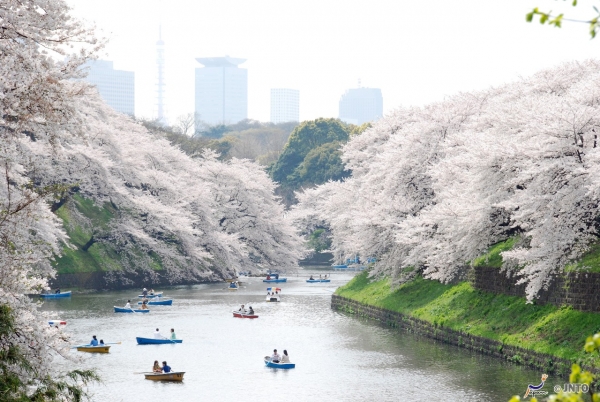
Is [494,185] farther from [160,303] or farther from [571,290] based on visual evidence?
[160,303]

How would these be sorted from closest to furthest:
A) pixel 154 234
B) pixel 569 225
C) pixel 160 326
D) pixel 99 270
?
pixel 569 225, pixel 160 326, pixel 99 270, pixel 154 234

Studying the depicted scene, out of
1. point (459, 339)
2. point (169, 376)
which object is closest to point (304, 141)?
point (459, 339)

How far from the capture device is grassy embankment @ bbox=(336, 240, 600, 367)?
28812mm

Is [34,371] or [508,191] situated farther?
[508,191]

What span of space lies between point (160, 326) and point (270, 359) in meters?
12.4

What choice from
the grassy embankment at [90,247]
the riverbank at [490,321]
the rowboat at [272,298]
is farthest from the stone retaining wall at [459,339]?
the grassy embankment at [90,247]

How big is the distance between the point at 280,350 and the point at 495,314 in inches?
368

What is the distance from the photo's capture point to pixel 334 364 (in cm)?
3381

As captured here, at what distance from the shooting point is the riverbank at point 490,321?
28.7 meters

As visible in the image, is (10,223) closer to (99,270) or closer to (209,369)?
(209,369)

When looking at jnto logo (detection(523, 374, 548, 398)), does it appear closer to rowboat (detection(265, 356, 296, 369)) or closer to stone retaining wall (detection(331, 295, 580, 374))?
stone retaining wall (detection(331, 295, 580, 374))

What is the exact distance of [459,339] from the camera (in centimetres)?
3625

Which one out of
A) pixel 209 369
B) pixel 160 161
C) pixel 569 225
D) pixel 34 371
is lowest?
pixel 209 369

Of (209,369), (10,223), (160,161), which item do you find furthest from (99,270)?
(10,223)
